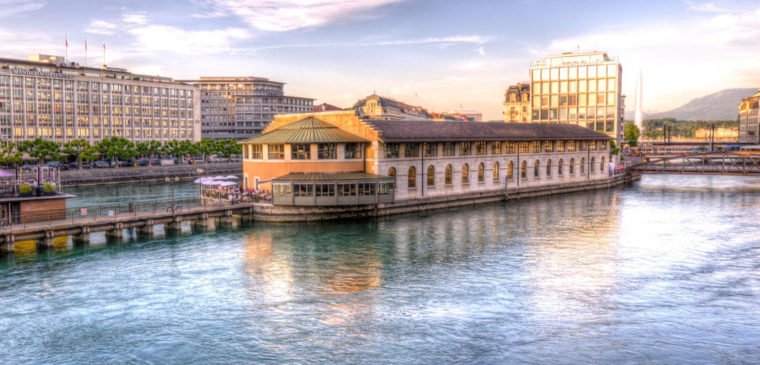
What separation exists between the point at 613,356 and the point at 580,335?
95.9 inches

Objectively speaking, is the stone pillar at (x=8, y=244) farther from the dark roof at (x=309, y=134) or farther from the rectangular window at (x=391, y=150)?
the rectangular window at (x=391, y=150)

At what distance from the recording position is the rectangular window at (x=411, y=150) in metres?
71.3

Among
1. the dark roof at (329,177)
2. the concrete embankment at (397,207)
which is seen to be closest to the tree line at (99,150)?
the concrete embankment at (397,207)

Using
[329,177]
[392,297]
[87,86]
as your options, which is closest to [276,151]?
[329,177]

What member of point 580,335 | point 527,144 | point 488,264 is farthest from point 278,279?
point 527,144

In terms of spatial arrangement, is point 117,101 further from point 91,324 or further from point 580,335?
point 580,335

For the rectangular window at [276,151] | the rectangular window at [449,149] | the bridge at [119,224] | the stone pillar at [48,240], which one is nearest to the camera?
the bridge at [119,224]

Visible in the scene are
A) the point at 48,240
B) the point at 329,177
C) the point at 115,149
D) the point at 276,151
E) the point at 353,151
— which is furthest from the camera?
the point at 115,149

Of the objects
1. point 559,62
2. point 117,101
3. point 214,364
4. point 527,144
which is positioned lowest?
point 214,364

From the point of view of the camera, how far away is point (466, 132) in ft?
263

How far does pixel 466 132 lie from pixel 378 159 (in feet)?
59.0

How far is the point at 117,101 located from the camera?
166m

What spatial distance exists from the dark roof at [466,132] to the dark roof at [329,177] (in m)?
4.97

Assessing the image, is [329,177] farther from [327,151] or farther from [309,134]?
[309,134]
